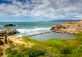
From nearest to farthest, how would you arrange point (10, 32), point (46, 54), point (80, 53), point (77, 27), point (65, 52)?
point (46, 54), point (80, 53), point (65, 52), point (10, 32), point (77, 27)

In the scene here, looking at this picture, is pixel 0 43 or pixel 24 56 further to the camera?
pixel 0 43

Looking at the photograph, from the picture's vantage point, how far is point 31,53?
2936 centimetres

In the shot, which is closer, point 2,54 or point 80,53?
point 80,53

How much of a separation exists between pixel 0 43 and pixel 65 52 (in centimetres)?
1710

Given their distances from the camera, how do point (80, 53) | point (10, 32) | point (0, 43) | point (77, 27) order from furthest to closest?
point (77, 27)
point (10, 32)
point (0, 43)
point (80, 53)

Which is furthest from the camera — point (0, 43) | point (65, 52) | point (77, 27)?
point (77, 27)

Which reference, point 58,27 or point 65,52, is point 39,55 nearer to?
point 65,52

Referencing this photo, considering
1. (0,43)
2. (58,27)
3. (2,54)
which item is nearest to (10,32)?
(58,27)

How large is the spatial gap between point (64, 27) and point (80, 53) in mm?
82503

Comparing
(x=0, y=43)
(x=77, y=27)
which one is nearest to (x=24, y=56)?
(x=0, y=43)

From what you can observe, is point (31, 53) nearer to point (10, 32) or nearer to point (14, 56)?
point (14, 56)

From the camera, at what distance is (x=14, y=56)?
97.5 ft

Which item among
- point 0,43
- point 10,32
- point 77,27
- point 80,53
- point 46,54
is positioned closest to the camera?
point 46,54

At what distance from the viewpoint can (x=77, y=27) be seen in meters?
108
